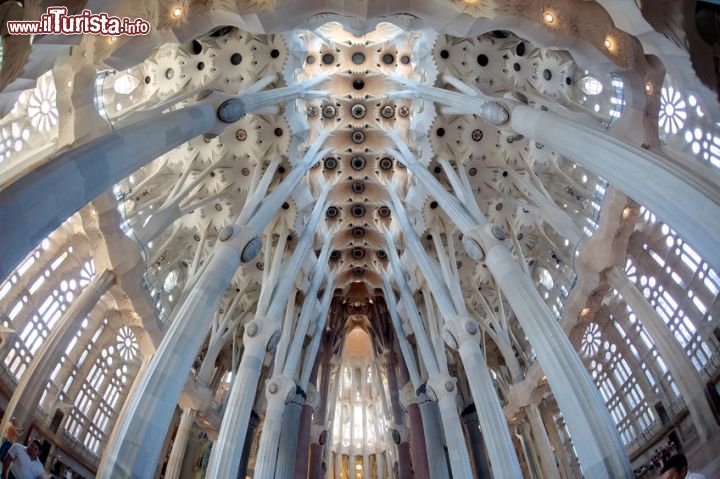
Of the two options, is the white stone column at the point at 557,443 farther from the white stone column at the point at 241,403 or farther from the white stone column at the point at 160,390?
the white stone column at the point at 160,390

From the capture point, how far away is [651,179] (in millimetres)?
8805

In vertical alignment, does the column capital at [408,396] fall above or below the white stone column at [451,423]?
above

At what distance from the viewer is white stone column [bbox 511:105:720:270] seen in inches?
302

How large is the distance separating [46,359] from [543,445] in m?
20.8

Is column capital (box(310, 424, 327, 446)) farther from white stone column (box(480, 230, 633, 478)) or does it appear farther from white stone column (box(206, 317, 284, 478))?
white stone column (box(480, 230, 633, 478))

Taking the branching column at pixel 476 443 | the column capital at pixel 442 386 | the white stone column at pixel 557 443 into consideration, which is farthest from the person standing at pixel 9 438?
the white stone column at pixel 557 443

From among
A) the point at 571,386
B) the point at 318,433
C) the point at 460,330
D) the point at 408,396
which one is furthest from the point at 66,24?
the point at 318,433

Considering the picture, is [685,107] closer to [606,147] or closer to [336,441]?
[606,147]

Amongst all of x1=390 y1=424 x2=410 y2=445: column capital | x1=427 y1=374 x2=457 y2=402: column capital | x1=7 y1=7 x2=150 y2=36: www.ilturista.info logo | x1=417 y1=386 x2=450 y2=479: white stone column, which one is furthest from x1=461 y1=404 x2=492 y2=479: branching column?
x1=7 y1=7 x2=150 y2=36: www.ilturista.info logo

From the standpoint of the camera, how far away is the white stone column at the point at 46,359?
14.7 metres

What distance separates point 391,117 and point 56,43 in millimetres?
19150

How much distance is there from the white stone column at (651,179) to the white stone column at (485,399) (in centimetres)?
862

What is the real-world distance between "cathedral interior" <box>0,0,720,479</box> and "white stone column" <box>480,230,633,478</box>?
5 cm

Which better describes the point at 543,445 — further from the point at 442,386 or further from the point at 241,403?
the point at 241,403
